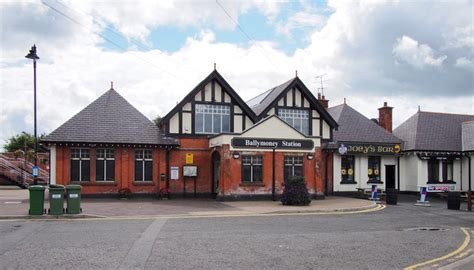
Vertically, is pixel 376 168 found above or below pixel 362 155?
below

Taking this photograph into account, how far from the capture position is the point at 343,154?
3166cm

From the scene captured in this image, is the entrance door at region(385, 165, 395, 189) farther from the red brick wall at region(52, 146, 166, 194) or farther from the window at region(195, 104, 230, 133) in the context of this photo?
the red brick wall at region(52, 146, 166, 194)

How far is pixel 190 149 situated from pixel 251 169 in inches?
162

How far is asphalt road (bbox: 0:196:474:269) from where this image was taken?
9539 millimetres

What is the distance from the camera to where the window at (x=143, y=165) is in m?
27.1

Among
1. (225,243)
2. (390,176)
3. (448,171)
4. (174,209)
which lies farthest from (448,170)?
Answer: (225,243)

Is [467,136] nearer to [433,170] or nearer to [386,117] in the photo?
[433,170]

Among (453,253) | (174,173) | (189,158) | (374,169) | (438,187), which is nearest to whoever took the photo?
(453,253)

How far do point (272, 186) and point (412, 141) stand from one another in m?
13.0

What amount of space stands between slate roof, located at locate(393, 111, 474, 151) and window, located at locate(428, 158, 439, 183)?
908 mm

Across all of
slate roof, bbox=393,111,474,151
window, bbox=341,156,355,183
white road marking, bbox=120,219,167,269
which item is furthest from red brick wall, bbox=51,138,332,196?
white road marking, bbox=120,219,167,269

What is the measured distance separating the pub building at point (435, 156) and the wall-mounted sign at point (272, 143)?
10.2m

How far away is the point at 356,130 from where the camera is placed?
3356cm

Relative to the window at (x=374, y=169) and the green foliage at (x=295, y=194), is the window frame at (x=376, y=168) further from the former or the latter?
the green foliage at (x=295, y=194)
